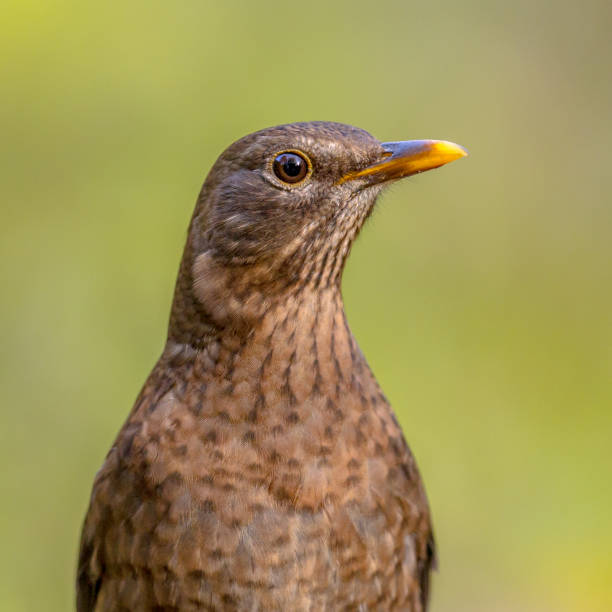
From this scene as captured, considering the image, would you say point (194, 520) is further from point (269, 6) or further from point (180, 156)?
point (269, 6)

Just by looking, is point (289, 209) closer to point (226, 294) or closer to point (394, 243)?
point (226, 294)

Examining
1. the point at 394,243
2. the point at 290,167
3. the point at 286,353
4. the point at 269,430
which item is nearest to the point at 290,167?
the point at 290,167

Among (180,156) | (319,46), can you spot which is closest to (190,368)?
(180,156)

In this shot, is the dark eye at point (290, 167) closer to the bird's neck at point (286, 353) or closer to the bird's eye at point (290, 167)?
the bird's eye at point (290, 167)

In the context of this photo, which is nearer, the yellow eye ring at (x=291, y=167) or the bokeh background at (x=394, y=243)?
the yellow eye ring at (x=291, y=167)

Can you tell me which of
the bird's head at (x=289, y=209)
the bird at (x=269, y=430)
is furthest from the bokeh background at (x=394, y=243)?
the bird's head at (x=289, y=209)

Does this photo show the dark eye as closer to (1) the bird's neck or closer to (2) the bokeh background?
(1) the bird's neck
